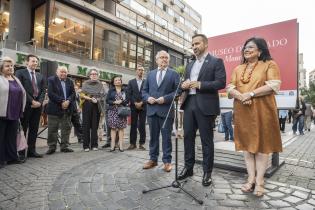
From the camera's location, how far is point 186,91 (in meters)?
3.74

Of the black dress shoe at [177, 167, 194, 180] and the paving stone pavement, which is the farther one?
the black dress shoe at [177, 167, 194, 180]

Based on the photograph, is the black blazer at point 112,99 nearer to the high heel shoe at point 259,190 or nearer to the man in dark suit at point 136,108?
the man in dark suit at point 136,108

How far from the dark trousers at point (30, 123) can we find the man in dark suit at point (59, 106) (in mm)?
399

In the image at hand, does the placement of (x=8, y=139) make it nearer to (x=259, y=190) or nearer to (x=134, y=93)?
(x=134, y=93)

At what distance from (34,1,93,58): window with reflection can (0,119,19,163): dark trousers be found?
12.9 m

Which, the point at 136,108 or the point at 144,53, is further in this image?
the point at 144,53

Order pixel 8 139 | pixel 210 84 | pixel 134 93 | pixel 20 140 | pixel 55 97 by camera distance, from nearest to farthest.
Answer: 1. pixel 210 84
2. pixel 8 139
3. pixel 20 140
4. pixel 55 97
5. pixel 134 93

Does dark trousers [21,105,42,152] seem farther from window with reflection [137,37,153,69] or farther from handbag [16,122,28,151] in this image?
window with reflection [137,37,153,69]

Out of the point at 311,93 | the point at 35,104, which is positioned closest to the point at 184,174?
the point at 35,104

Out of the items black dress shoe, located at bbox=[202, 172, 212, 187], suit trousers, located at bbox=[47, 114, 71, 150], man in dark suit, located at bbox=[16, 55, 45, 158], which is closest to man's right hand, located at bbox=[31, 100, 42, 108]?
man in dark suit, located at bbox=[16, 55, 45, 158]

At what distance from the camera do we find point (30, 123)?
5305mm

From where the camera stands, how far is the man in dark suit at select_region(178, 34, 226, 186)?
3473 mm

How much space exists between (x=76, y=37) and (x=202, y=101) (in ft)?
55.3

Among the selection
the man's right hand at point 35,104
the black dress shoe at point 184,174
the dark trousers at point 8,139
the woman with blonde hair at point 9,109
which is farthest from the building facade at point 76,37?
the black dress shoe at point 184,174
